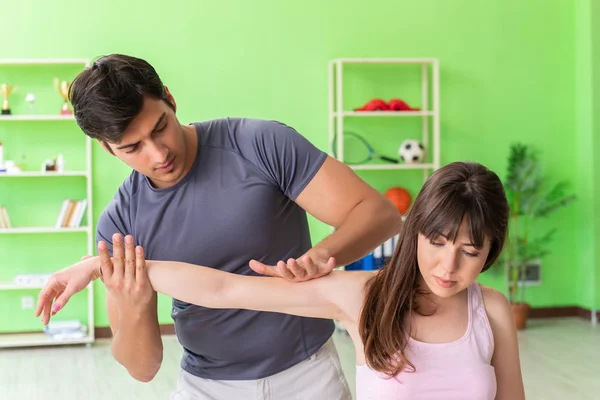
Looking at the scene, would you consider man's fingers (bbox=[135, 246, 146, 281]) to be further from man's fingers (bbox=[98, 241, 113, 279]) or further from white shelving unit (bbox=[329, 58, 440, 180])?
white shelving unit (bbox=[329, 58, 440, 180])

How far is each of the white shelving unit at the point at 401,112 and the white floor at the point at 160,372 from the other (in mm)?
1349

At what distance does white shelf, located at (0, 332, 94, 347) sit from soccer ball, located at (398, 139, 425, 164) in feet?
8.38

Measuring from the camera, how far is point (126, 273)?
1.60 metres

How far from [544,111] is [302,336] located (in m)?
5.11

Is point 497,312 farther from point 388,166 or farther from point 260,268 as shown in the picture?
point 388,166

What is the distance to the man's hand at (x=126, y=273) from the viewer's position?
157cm

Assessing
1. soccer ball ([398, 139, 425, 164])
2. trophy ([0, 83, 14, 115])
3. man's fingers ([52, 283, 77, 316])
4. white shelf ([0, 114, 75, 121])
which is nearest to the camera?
man's fingers ([52, 283, 77, 316])

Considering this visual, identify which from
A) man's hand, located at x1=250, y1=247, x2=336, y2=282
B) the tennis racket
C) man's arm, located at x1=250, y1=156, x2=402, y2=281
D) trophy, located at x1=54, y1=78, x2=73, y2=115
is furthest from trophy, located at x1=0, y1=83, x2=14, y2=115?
man's hand, located at x1=250, y1=247, x2=336, y2=282

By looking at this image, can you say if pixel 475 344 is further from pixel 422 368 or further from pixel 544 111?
pixel 544 111

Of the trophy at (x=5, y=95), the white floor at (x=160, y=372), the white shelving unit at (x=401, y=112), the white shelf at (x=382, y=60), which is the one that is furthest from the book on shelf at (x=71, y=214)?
the white shelf at (x=382, y=60)

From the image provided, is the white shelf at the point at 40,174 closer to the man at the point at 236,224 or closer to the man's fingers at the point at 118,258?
the man at the point at 236,224

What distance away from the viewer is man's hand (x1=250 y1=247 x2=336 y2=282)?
1579 mm

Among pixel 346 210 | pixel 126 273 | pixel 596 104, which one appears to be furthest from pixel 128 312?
pixel 596 104

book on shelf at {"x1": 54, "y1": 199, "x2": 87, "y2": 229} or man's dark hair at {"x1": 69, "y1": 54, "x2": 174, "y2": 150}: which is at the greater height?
man's dark hair at {"x1": 69, "y1": 54, "x2": 174, "y2": 150}
